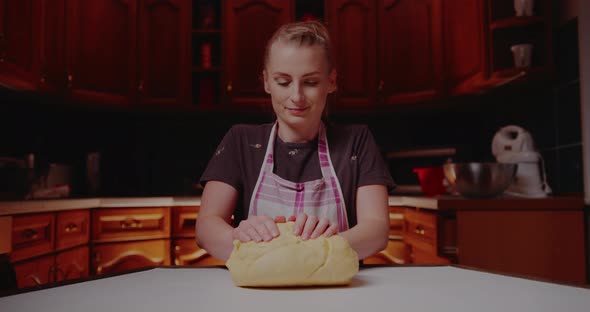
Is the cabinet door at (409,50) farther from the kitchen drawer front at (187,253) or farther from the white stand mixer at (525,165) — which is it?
the kitchen drawer front at (187,253)

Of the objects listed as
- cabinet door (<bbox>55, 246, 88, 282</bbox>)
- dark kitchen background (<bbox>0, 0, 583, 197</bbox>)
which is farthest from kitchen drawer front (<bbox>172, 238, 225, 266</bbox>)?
dark kitchen background (<bbox>0, 0, 583, 197</bbox>)

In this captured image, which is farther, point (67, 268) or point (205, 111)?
point (205, 111)

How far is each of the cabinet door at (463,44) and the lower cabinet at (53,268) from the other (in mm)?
1815

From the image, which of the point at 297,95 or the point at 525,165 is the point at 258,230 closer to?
the point at 297,95

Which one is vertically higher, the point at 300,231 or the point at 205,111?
the point at 205,111

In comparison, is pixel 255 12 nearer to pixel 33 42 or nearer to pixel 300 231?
pixel 33 42

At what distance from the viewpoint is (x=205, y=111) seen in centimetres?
265

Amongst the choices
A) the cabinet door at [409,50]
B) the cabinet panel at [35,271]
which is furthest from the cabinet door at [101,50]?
the cabinet door at [409,50]

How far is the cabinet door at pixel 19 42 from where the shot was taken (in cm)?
185

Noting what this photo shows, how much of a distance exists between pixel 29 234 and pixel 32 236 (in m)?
0.02

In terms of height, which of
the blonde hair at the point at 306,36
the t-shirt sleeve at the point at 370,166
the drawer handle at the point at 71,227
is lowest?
the drawer handle at the point at 71,227

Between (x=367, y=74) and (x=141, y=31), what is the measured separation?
1.20 m

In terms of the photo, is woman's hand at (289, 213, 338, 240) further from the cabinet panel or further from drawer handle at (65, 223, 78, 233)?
drawer handle at (65, 223, 78, 233)

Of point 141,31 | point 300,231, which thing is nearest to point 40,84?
point 141,31
